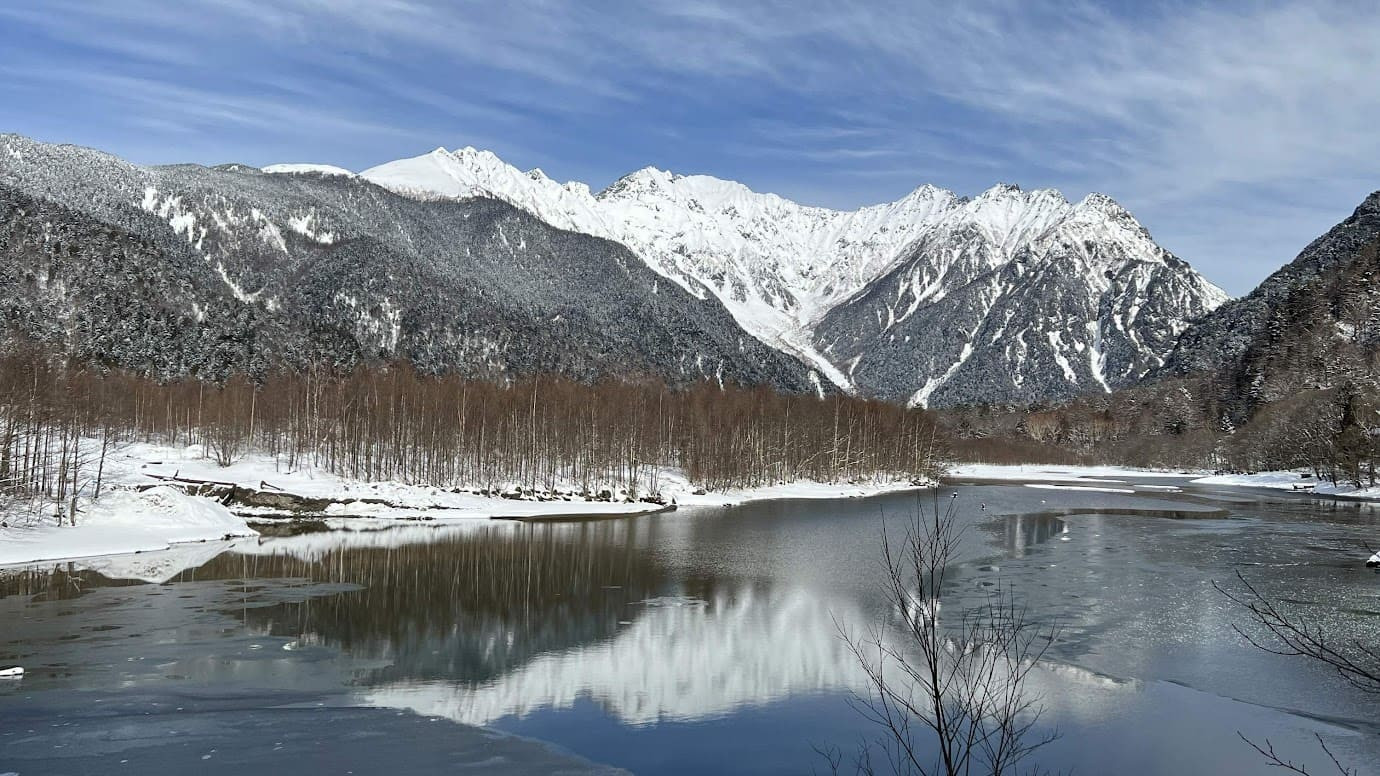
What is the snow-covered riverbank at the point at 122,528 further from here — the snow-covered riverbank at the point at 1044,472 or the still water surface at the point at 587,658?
the snow-covered riverbank at the point at 1044,472

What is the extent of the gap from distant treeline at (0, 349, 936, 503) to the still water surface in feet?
132

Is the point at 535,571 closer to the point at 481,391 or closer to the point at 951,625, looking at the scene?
the point at 951,625

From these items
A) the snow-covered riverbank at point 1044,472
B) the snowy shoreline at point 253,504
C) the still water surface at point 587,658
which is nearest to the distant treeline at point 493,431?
the snowy shoreline at point 253,504

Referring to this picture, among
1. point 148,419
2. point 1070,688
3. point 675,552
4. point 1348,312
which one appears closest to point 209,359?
point 148,419

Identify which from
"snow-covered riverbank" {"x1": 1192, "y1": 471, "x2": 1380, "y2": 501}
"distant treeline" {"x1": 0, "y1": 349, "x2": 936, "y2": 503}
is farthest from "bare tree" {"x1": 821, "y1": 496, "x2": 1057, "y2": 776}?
"snow-covered riverbank" {"x1": 1192, "y1": 471, "x2": 1380, "y2": 501}

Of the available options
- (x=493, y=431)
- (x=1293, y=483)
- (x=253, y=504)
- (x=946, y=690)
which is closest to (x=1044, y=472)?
(x=1293, y=483)

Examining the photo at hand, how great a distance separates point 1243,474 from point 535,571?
132 meters

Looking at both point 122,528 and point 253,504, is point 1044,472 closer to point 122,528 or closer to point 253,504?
point 253,504

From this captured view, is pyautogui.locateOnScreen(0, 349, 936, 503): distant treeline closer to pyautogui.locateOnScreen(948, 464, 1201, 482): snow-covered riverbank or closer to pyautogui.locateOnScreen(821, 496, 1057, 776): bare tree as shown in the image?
pyautogui.locateOnScreen(948, 464, 1201, 482): snow-covered riverbank

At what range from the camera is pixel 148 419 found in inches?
4262

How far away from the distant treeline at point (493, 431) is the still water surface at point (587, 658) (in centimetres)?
4020

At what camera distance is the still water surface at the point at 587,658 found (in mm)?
16531

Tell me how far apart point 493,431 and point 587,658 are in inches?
2650

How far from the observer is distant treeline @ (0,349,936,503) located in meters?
87.6
